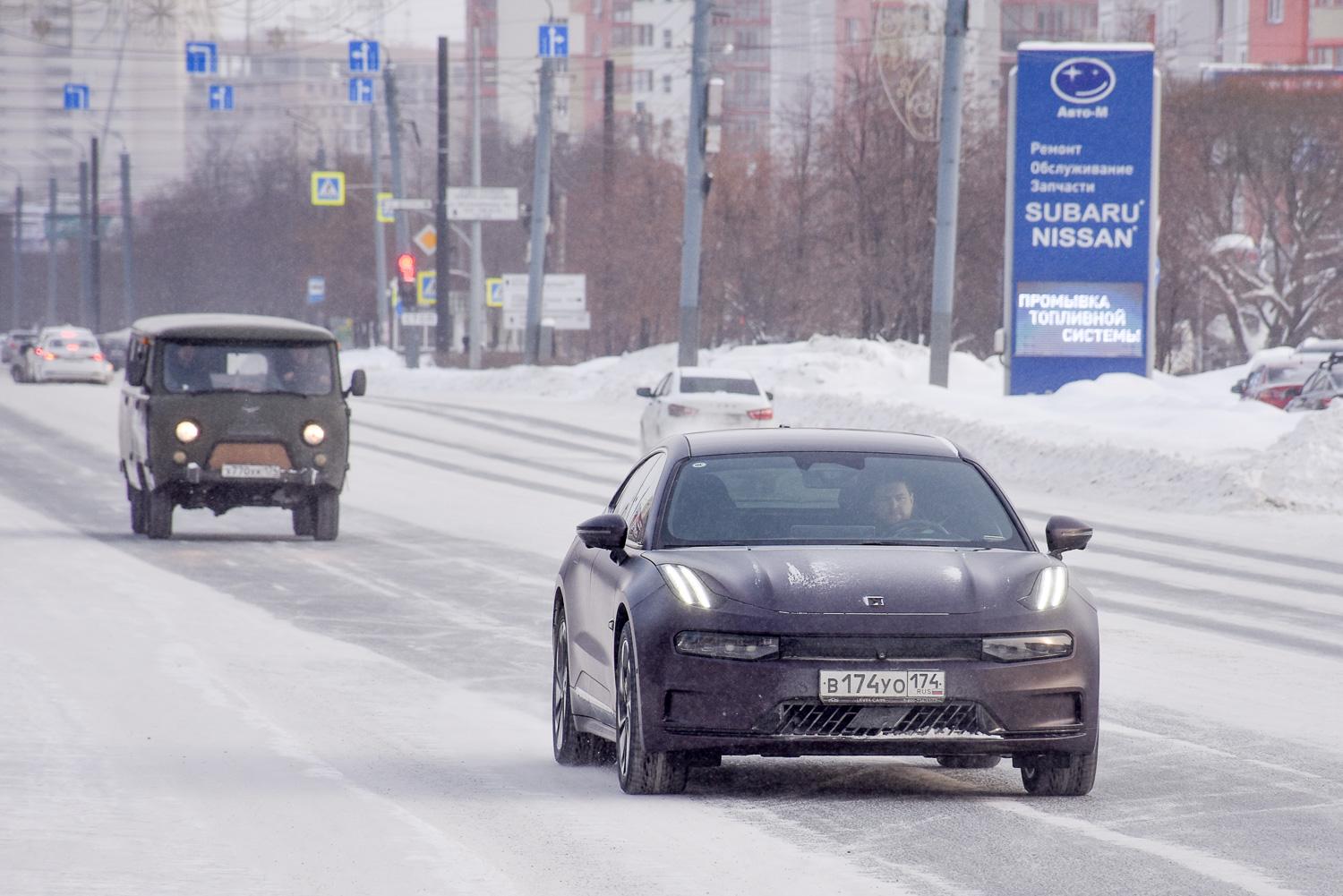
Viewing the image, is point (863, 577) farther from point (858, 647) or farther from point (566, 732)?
point (566, 732)

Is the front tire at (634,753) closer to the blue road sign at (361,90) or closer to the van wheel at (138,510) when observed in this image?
the van wheel at (138,510)

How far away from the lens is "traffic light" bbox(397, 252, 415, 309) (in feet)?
222

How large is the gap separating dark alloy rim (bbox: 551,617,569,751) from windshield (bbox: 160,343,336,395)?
12.0 meters

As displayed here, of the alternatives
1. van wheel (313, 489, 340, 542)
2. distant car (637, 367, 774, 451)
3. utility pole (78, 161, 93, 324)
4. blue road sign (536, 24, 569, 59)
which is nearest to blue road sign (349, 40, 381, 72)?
blue road sign (536, 24, 569, 59)

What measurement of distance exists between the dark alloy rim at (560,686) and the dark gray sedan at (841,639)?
2.28ft

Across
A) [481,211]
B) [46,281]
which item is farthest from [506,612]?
[46,281]

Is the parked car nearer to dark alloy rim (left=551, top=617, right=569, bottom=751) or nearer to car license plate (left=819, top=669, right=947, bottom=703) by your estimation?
dark alloy rim (left=551, top=617, right=569, bottom=751)

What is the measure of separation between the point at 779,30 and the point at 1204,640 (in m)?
173

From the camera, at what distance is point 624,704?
859 centimetres

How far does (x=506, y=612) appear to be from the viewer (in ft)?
51.6

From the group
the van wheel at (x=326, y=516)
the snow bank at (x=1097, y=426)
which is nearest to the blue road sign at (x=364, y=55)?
the snow bank at (x=1097, y=426)

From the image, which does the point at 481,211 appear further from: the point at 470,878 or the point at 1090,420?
the point at 470,878

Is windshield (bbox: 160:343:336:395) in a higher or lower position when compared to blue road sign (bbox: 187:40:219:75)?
lower

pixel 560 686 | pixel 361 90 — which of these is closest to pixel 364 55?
pixel 361 90
